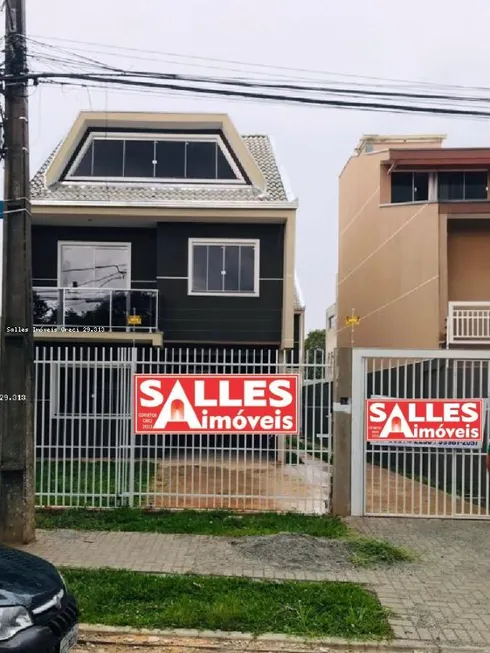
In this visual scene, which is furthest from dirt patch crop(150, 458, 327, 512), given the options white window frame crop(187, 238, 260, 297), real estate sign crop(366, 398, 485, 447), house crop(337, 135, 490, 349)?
house crop(337, 135, 490, 349)

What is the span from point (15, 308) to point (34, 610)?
4246 millimetres

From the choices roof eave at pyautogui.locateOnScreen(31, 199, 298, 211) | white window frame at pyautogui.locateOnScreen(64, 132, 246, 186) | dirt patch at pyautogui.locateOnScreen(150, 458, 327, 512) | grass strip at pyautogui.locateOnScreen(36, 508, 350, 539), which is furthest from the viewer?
white window frame at pyautogui.locateOnScreen(64, 132, 246, 186)

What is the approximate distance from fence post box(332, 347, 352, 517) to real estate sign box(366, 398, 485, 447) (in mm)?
293

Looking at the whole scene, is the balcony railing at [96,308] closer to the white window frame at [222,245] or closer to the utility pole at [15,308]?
the white window frame at [222,245]

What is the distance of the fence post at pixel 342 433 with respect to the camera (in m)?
9.16

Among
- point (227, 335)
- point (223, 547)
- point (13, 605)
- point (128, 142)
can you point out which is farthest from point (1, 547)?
point (128, 142)

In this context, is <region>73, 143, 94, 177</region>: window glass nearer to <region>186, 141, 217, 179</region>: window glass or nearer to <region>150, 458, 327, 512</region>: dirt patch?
<region>186, 141, 217, 179</region>: window glass

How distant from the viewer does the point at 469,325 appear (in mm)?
18734

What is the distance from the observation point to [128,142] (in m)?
18.7

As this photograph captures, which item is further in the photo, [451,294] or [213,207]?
[451,294]

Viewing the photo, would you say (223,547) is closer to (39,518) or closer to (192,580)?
(192,580)

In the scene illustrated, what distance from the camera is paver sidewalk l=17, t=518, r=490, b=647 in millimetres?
5574

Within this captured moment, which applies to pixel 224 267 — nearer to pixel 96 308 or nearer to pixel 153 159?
pixel 96 308

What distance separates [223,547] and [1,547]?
328 centimetres
